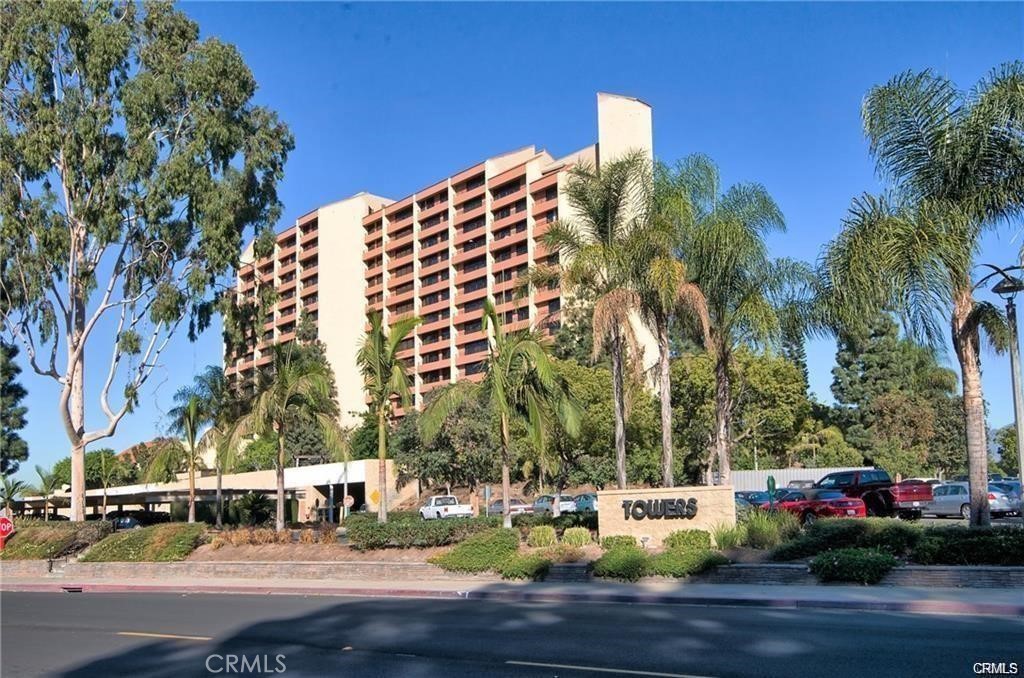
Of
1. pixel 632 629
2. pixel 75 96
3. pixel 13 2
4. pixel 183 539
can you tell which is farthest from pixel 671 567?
pixel 13 2

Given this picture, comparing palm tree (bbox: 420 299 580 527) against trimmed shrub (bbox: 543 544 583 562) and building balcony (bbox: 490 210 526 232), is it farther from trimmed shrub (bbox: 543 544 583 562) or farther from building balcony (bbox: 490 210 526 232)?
building balcony (bbox: 490 210 526 232)

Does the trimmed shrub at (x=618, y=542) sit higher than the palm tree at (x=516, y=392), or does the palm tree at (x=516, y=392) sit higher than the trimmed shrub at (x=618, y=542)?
the palm tree at (x=516, y=392)

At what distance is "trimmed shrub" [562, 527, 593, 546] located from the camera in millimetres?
22984

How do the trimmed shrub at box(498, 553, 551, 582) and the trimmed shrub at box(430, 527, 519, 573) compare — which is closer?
the trimmed shrub at box(498, 553, 551, 582)

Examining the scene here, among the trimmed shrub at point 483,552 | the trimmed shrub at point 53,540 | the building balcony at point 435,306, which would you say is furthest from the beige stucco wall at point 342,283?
the trimmed shrub at point 483,552

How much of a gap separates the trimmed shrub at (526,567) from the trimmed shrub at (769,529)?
15.5ft

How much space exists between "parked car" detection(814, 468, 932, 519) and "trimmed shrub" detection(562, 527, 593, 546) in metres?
13.6

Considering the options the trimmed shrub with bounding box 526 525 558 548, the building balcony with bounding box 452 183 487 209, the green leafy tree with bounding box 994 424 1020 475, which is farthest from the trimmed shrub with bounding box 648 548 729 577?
the building balcony with bounding box 452 183 487 209

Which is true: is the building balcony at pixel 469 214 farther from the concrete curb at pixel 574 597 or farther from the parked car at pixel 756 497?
the concrete curb at pixel 574 597

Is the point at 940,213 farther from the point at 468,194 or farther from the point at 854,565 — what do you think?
the point at 468,194

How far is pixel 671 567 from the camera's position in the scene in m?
19.2

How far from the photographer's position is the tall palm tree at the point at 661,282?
23.9 meters

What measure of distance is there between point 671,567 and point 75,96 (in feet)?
97.3

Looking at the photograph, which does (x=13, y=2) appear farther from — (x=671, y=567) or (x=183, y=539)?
(x=671, y=567)
